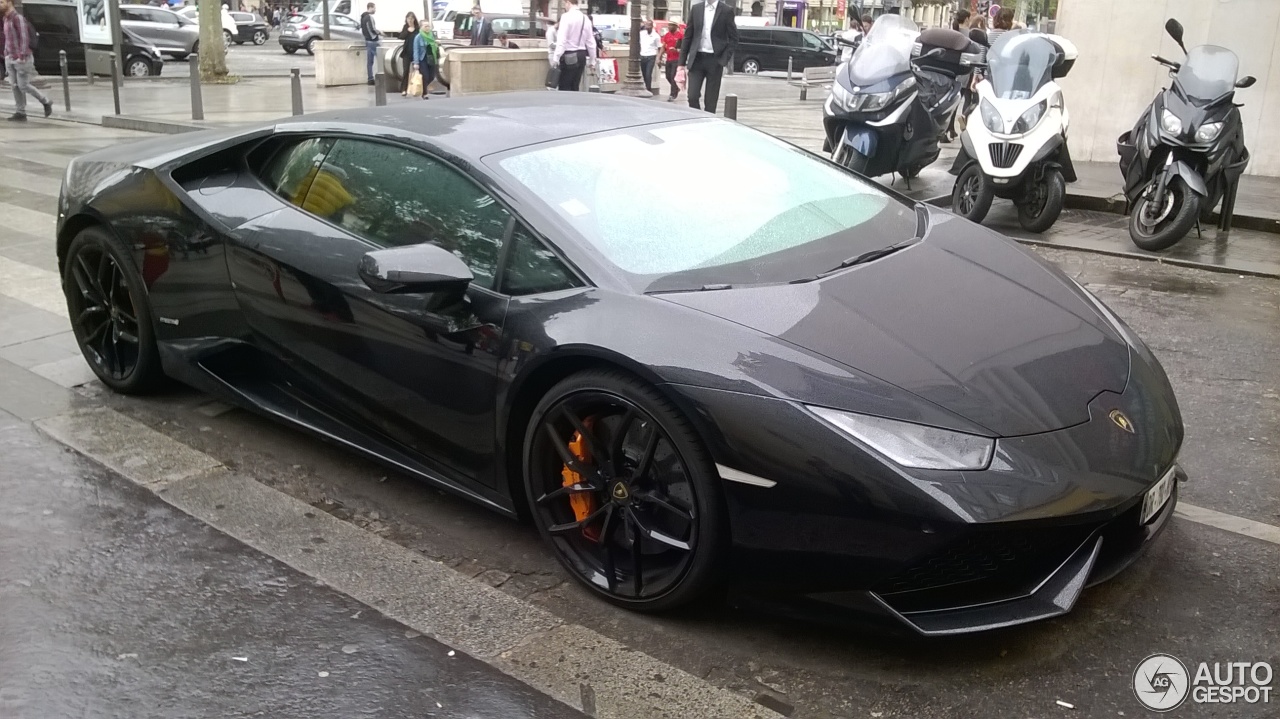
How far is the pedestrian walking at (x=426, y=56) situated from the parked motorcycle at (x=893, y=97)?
38.1 feet

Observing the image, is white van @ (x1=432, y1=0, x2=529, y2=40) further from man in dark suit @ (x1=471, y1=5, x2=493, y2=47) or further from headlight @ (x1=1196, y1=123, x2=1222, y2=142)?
headlight @ (x1=1196, y1=123, x2=1222, y2=142)

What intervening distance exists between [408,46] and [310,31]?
2063 cm

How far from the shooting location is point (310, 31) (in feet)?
128

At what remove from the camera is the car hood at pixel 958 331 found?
9.21ft

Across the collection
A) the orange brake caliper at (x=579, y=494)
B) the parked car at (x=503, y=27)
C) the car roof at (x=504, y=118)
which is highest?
the parked car at (x=503, y=27)

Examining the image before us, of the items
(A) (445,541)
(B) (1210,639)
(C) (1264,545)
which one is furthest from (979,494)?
(A) (445,541)

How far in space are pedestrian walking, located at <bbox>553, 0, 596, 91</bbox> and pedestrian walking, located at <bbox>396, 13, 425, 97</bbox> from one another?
377 cm

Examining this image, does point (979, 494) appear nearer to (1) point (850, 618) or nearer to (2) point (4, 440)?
(1) point (850, 618)

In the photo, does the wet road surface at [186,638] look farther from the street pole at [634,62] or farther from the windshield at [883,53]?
the street pole at [634,62]

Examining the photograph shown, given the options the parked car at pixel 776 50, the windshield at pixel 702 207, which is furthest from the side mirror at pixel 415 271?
the parked car at pixel 776 50

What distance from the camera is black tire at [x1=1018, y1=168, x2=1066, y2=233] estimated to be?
8461mm

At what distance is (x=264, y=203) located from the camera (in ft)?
13.5

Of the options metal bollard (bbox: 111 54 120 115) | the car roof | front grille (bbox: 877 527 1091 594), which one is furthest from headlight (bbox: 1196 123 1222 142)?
metal bollard (bbox: 111 54 120 115)

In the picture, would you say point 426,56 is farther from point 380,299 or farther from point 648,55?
point 380,299
